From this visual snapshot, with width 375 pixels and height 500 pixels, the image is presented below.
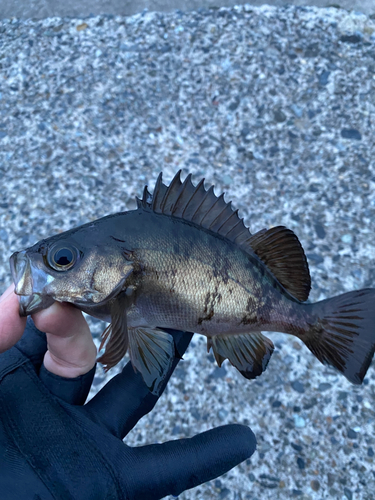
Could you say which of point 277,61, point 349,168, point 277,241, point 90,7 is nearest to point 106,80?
point 90,7

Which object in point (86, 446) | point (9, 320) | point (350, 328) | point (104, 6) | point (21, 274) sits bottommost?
point (86, 446)

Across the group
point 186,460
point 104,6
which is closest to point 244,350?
point 186,460

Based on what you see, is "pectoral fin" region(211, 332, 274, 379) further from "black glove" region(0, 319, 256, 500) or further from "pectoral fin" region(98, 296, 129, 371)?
"pectoral fin" region(98, 296, 129, 371)

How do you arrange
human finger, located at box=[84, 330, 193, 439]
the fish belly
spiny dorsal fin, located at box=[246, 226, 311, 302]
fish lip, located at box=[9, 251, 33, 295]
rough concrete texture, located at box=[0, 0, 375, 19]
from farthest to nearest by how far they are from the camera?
rough concrete texture, located at box=[0, 0, 375, 19] → human finger, located at box=[84, 330, 193, 439] → spiny dorsal fin, located at box=[246, 226, 311, 302] → the fish belly → fish lip, located at box=[9, 251, 33, 295]

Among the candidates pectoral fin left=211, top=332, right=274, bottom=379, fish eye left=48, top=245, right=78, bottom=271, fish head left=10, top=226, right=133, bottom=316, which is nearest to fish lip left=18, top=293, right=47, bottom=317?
fish head left=10, top=226, right=133, bottom=316

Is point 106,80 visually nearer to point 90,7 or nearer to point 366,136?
point 90,7

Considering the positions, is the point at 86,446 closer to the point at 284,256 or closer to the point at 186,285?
the point at 186,285
